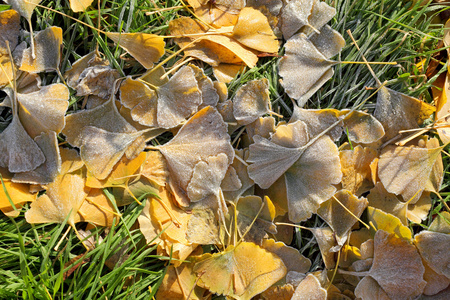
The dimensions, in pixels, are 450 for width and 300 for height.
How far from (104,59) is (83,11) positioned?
11cm

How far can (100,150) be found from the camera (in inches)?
29.8

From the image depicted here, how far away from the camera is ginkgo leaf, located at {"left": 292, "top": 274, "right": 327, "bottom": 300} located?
0.76m

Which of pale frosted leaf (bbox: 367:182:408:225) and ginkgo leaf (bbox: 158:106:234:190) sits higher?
ginkgo leaf (bbox: 158:106:234:190)

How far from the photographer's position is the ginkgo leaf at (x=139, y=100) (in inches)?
30.4

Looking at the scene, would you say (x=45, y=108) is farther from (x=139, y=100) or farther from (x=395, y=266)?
(x=395, y=266)

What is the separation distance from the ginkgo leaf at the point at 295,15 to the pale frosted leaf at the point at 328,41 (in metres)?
0.04

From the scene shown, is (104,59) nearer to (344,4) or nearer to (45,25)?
(45,25)

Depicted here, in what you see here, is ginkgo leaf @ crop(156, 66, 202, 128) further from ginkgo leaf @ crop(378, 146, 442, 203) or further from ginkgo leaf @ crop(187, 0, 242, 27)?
ginkgo leaf @ crop(378, 146, 442, 203)

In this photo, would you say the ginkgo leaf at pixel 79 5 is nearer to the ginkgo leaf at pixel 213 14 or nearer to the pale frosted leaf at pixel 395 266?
the ginkgo leaf at pixel 213 14

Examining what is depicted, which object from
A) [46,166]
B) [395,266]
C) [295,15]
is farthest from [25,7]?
[395,266]

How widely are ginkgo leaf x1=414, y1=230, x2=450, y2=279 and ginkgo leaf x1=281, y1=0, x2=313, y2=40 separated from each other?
0.52m

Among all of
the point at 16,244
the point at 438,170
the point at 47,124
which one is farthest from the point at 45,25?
the point at 438,170

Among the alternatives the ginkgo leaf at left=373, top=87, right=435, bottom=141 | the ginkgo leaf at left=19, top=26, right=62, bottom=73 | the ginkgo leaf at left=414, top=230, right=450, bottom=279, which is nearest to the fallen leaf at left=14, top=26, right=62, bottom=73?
the ginkgo leaf at left=19, top=26, right=62, bottom=73

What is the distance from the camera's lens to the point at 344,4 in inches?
34.3
